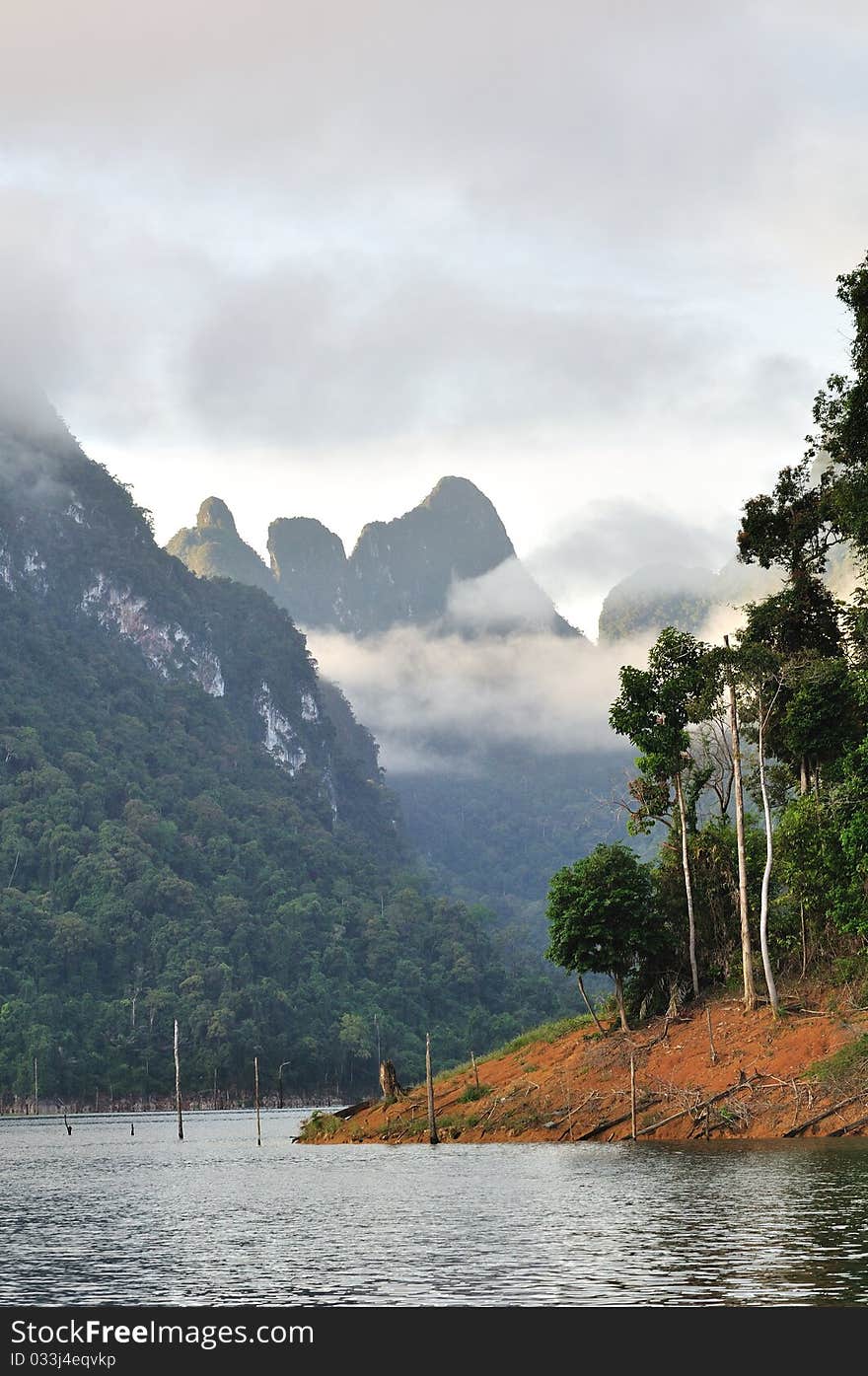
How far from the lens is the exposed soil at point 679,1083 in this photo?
55625 mm

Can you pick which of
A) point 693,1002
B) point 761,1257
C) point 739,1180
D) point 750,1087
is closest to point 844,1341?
point 761,1257

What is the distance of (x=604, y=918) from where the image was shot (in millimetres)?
69938

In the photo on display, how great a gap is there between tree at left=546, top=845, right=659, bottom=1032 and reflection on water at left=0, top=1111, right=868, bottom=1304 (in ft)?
37.4

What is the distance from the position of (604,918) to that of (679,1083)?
9717 millimetres

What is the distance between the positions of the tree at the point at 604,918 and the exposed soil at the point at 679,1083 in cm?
348

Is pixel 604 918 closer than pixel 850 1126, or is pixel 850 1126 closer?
pixel 850 1126

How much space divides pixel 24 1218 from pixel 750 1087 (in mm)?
28281

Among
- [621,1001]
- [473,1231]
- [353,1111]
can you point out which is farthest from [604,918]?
[473,1231]

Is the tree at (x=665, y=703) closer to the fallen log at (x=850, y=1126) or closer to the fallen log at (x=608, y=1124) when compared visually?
the fallen log at (x=608, y=1124)

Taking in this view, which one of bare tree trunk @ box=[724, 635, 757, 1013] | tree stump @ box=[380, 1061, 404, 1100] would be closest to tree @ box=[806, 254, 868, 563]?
bare tree trunk @ box=[724, 635, 757, 1013]

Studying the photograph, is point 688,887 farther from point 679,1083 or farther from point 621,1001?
point 679,1083

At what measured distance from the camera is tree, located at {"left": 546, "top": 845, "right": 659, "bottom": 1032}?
230 feet

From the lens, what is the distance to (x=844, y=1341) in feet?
64.4

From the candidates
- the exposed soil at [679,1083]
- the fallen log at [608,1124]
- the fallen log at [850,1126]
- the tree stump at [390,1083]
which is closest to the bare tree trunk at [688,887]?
the exposed soil at [679,1083]
